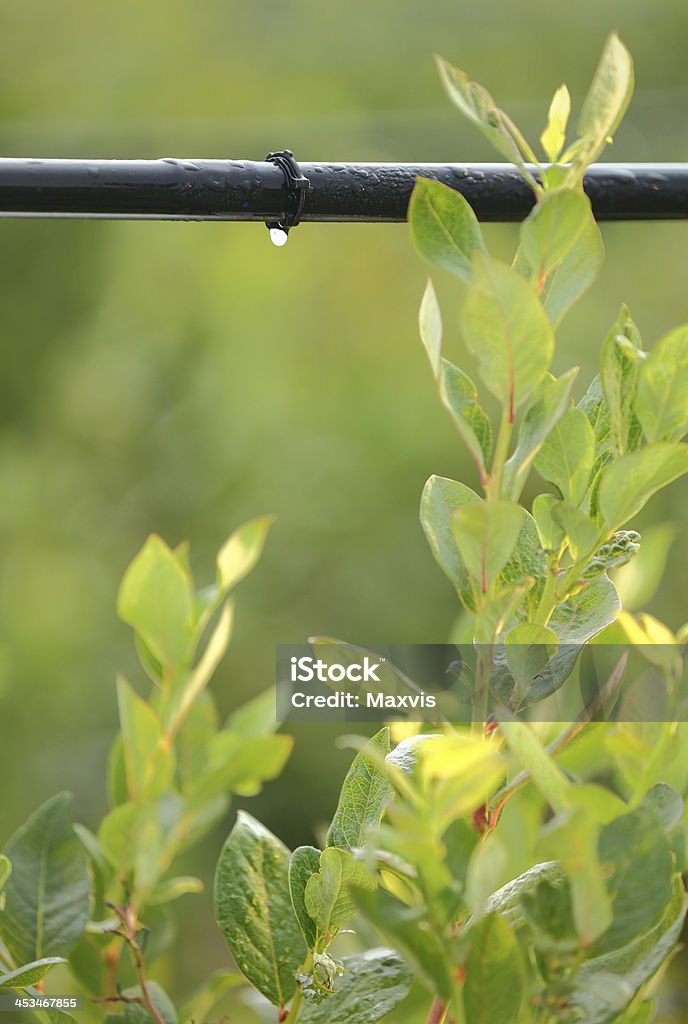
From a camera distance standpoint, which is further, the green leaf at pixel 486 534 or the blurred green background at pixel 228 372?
the blurred green background at pixel 228 372

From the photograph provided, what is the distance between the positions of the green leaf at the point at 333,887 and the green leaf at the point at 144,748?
0.04m

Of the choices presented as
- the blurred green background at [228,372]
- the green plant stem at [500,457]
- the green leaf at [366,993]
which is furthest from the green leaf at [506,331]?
the blurred green background at [228,372]

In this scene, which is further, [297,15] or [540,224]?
[297,15]

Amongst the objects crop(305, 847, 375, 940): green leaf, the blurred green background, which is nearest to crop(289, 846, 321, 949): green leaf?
crop(305, 847, 375, 940): green leaf

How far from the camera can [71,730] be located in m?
1.66

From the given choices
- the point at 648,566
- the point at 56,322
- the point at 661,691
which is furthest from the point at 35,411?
the point at 661,691

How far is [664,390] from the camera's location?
194mm

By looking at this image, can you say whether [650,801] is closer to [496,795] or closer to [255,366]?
[496,795]

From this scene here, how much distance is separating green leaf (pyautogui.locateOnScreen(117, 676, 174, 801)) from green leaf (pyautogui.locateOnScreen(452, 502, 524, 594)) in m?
0.08

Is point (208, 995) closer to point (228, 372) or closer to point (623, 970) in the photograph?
point (623, 970)

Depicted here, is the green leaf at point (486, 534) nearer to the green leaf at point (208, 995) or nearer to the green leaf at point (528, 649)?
the green leaf at point (528, 649)

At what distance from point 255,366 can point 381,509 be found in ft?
1.01

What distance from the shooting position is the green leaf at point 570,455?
0.67 ft

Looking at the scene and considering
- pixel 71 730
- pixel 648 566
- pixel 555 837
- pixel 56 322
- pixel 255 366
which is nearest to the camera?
pixel 555 837
